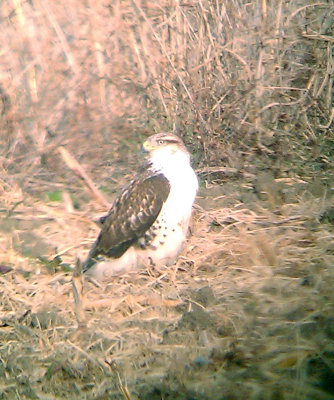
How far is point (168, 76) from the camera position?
584 cm

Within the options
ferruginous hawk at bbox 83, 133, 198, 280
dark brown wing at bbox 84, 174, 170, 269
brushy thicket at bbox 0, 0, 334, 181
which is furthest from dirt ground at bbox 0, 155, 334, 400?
brushy thicket at bbox 0, 0, 334, 181

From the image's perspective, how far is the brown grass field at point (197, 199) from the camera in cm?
321

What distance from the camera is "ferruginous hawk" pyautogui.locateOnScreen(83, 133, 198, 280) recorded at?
14.4 feet

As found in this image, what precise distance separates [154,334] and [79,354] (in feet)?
1.32

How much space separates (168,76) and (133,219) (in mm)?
1879

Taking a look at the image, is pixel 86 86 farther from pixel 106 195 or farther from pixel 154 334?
pixel 154 334

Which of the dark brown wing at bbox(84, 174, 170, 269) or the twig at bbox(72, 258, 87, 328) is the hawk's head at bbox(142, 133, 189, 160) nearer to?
the dark brown wing at bbox(84, 174, 170, 269)

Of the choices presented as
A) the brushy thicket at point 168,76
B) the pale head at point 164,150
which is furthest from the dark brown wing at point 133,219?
the brushy thicket at point 168,76

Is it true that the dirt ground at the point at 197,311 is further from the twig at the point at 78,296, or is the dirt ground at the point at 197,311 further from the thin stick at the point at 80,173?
the thin stick at the point at 80,173

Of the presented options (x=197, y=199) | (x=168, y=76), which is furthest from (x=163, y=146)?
(x=168, y=76)

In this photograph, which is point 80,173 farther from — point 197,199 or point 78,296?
point 78,296

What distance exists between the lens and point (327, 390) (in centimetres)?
281

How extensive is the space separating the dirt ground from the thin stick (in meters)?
0.24

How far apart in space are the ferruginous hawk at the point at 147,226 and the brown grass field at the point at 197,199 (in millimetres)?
110
